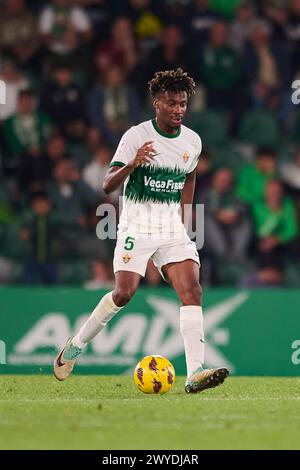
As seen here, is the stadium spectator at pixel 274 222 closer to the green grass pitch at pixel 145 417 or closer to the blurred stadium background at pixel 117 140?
the blurred stadium background at pixel 117 140

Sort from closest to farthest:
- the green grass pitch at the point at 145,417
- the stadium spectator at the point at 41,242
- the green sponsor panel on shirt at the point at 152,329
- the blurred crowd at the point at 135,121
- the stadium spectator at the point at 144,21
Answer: the green grass pitch at the point at 145,417
the green sponsor panel on shirt at the point at 152,329
the stadium spectator at the point at 41,242
the blurred crowd at the point at 135,121
the stadium spectator at the point at 144,21

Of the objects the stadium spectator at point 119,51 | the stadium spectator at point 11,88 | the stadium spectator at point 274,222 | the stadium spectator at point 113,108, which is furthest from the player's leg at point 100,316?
the stadium spectator at point 119,51

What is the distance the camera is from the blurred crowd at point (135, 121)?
1517 cm

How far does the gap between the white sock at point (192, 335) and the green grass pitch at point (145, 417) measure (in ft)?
0.87

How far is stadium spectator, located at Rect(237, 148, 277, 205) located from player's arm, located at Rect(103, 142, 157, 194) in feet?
20.4

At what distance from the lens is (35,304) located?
13.4 m

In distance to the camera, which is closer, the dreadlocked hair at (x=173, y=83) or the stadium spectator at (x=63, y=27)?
the dreadlocked hair at (x=173, y=83)

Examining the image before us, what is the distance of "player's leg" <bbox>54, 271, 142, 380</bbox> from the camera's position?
9.80m

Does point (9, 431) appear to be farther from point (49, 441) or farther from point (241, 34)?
point (241, 34)

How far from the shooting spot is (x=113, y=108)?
16734 millimetres

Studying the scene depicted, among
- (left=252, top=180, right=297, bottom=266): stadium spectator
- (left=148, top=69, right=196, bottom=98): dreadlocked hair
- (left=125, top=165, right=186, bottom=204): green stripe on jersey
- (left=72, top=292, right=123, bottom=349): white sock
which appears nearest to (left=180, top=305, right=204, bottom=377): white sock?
(left=72, top=292, right=123, bottom=349): white sock

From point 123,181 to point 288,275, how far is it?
619 centimetres

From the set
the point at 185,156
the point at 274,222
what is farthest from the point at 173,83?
the point at 274,222

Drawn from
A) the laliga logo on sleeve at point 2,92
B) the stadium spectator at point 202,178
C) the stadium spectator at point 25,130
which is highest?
the laliga logo on sleeve at point 2,92
